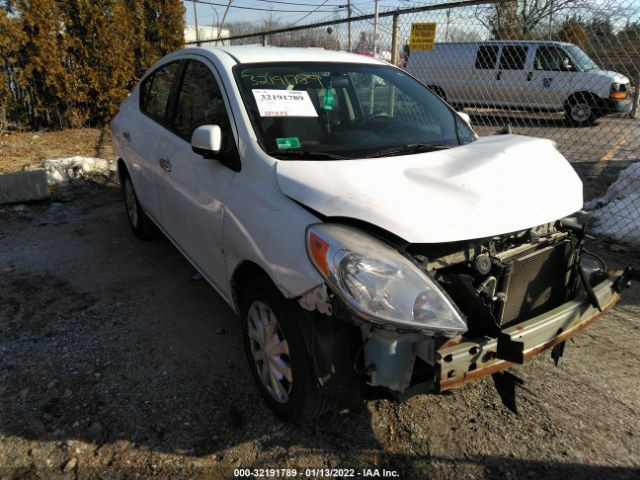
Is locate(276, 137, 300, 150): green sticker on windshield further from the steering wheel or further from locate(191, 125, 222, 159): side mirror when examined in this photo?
the steering wheel

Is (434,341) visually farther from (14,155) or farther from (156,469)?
(14,155)

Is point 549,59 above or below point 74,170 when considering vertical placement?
above

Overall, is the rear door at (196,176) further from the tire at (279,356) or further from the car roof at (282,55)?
the tire at (279,356)

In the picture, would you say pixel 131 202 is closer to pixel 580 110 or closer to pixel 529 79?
pixel 529 79

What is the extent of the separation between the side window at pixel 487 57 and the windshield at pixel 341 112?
921cm

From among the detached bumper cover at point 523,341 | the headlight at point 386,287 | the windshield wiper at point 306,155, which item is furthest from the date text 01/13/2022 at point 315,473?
the windshield wiper at point 306,155

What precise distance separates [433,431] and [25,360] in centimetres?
238

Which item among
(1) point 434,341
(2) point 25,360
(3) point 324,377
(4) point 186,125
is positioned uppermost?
(4) point 186,125

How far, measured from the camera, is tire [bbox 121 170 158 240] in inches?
181

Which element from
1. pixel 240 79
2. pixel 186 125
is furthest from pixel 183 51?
pixel 240 79

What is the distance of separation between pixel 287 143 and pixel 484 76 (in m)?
10.7

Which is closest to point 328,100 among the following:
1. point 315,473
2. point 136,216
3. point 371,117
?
point 371,117

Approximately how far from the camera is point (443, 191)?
2154 mm

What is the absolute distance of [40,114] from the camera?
30.8ft
